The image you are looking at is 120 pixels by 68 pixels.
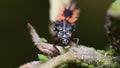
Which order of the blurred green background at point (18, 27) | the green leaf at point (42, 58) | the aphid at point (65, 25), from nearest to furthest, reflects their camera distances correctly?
the green leaf at point (42, 58) < the aphid at point (65, 25) < the blurred green background at point (18, 27)

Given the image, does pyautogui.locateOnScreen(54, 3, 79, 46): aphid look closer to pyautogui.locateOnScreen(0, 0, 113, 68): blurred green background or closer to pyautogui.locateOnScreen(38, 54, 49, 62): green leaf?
pyautogui.locateOnScreen(38, 54, 49, 62): green leaf

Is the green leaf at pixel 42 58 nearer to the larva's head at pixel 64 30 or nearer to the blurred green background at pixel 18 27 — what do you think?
the larva's head at pixel 64 30

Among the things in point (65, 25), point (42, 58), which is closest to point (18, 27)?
point (65, 25)

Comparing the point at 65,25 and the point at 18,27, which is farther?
the point at 18,27

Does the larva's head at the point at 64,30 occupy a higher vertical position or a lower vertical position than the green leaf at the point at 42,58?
higher

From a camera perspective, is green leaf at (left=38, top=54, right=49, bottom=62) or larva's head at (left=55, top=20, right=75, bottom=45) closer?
green leaf at (left=38, top=54, right=49, bottom=62)

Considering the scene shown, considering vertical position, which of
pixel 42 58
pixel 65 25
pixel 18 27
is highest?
pixel 18 27

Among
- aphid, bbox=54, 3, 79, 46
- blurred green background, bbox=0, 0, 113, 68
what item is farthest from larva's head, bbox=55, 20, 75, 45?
blurred green background, bbox=0, 0, 113, 68

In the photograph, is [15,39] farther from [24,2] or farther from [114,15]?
[114,15]

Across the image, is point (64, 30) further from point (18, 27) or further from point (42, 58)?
point (18, 27)

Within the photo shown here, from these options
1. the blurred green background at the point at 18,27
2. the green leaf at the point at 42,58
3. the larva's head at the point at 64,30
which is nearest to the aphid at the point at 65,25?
the larva's head at the point at 64,30

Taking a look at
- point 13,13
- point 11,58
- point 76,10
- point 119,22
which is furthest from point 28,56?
point 119,22
